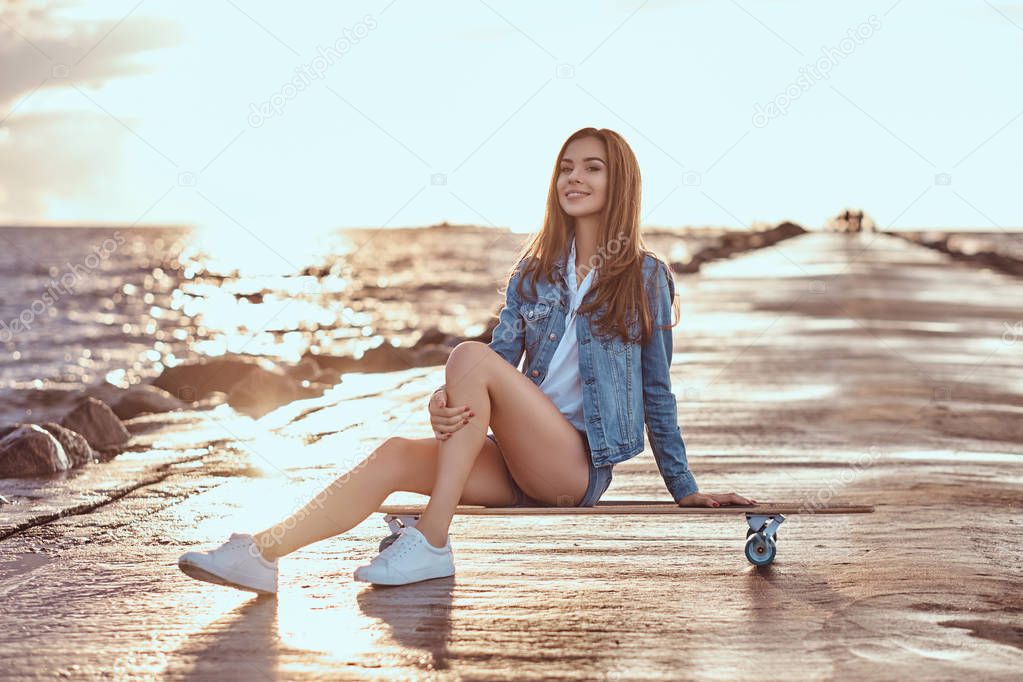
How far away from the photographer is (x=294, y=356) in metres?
16.2

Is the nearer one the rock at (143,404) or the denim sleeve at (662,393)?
the denim sleeve at (662,393)

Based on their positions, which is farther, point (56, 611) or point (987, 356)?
point (987, 356)

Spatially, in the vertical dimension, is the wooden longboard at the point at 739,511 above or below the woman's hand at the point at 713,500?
below

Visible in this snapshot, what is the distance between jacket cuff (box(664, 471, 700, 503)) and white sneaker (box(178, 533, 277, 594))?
1200 mm

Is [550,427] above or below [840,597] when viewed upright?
above

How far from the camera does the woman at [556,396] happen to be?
3.58 m

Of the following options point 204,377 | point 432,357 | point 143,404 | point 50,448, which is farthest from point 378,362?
point 50,448

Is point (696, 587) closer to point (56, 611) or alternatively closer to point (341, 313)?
point (56, 611)

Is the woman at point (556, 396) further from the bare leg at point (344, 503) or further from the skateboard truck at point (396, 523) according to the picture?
the skateboard truck at point (396, 523)

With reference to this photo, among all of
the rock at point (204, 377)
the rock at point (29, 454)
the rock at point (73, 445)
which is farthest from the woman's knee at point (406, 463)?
the rock at point (204, 377)

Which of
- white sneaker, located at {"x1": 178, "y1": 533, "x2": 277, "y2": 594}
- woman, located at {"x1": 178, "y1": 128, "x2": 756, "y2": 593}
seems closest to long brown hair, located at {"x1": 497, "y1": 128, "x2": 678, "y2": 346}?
woman, located at {"x1": 178, "y1": 128, "x2": 756, "y2": 593}

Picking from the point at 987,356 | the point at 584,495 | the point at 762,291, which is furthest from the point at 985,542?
the point at 762,291

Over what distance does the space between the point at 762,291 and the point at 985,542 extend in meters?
19.7

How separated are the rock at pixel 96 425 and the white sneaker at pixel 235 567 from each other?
11.3 ft
